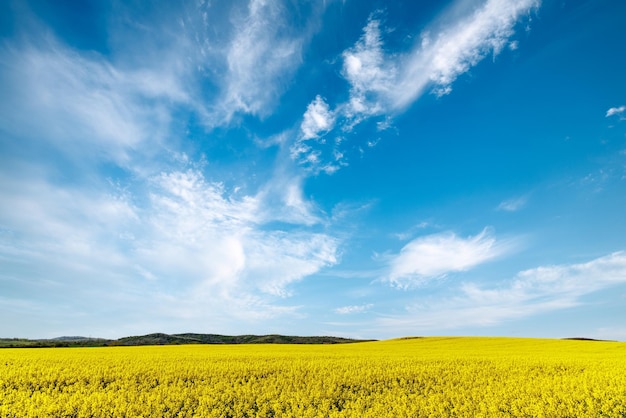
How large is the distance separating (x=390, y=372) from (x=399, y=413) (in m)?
6.50

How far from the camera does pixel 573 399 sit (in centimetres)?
1315

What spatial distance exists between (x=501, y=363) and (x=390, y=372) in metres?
7.57

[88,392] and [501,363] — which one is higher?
[501,363]

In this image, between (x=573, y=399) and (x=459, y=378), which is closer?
(x=573, y=399)

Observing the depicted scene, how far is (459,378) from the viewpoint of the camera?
55.3 ft

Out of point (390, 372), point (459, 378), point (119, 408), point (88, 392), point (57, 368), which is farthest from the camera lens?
point (57, 368)

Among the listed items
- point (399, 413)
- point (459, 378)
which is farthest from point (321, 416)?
point (459, 378)

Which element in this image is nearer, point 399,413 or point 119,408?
point 399,413

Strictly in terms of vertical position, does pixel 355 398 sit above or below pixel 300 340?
below

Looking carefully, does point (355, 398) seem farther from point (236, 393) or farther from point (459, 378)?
point (459, 378)

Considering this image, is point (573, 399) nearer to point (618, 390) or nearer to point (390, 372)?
point (618, 390)

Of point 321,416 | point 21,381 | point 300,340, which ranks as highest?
point 300,340

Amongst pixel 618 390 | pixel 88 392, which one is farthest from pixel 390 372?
pixel 88 392

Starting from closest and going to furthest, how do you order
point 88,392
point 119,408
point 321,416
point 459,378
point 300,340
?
1. point 321,416
2. point 119,408
3. point 88,392
4. point 459,378
5. point 300,340
